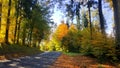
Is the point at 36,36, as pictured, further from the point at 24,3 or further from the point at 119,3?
the point at 119,3

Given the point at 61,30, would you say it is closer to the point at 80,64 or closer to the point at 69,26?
the point at 69,26

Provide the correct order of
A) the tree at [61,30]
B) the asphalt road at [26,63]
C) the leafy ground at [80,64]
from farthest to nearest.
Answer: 1. the tree at [61,30]
2. the leafy ground at [80,64]
3. the asphalt road at [26,63]

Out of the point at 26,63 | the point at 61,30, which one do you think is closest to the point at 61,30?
the point at 61,30

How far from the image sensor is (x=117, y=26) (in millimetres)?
19359

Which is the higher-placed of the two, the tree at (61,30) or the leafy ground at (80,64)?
the tree at (61,30)

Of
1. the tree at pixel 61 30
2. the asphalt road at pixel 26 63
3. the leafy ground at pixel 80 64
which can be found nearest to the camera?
the asphalt road at pixel 26 63

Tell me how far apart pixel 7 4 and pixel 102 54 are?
19.9 m

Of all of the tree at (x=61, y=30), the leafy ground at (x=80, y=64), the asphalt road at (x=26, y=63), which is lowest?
the leafy ground at (x=80, y=64)

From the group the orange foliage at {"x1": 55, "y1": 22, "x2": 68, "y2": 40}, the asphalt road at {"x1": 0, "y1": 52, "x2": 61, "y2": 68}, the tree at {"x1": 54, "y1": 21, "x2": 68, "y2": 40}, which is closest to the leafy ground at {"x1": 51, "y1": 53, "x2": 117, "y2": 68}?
the asphalt road at {"x1": 0, "y1": 52, "x2": 61, "y2": 68}

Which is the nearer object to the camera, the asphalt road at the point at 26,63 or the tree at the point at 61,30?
the asphalt road at the point at 26,63

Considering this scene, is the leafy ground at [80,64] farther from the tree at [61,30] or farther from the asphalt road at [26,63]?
the tree at [61,30]

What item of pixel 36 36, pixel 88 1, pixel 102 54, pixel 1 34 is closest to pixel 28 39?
pixel 36 36

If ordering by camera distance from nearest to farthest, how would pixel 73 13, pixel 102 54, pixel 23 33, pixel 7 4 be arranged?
pixel 102 54 < pixel 73 13 < pixel 7 4 < pixel 23 33

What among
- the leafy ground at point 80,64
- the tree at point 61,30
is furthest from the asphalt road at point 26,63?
the tree at point 61,30
